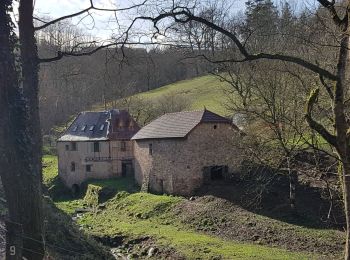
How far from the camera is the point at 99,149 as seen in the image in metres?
41.3

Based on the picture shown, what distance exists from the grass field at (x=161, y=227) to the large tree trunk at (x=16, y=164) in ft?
42.6

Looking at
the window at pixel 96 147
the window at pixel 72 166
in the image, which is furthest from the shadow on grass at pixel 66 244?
the window at pixel 72 166

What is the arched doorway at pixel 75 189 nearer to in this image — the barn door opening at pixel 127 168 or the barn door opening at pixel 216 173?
the barn door opening at pixel 127 168

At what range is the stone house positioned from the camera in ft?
135

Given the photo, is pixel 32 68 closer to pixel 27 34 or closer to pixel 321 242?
pixel 27 34

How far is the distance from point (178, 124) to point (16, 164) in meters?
24.6

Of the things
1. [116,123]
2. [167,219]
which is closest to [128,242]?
[167,219]

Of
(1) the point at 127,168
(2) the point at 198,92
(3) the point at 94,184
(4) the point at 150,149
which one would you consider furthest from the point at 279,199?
(2) the point at 198,92

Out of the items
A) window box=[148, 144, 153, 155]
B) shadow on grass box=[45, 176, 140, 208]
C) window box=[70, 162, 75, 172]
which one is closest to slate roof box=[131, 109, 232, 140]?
window box=[148, 144, 153, 155]

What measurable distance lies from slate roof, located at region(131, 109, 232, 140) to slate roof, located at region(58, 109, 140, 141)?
6.02 metres

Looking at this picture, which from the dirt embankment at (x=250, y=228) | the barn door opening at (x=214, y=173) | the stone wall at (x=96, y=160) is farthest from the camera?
the stone wall at (x=96, y=160)

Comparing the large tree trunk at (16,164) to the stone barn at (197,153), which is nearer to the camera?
the large tree trunk at (16,164)

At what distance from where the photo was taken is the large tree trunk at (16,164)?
7.45 meters

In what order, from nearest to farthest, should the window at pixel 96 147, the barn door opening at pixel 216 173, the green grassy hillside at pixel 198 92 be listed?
the barn door opening at pixel 216 173
the window at pixel 96 147
the green grassy hillside at pixel 198 92
